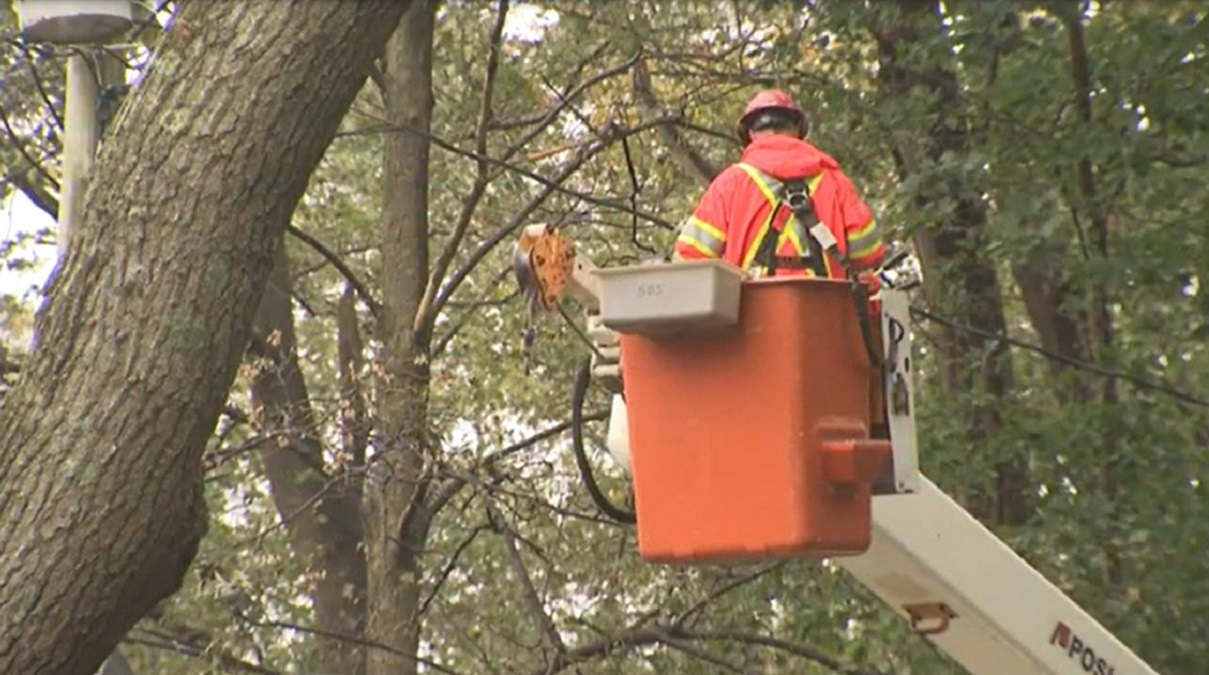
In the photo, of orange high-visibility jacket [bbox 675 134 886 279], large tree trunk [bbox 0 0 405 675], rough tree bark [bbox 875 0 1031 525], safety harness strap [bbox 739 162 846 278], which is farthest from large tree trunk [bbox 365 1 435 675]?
large tree trunk [bbox 0 0 405 675]

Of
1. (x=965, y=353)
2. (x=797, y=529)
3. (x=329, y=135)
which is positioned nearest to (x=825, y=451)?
(x=797, y=529)

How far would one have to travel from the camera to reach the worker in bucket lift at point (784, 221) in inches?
205

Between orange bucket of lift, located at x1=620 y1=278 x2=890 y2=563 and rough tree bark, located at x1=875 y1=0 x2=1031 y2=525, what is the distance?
4798mm

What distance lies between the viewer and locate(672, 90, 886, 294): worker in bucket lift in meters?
5.22

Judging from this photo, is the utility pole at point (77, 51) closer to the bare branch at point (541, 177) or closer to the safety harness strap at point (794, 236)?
the safety harness strap at point (794, 236)

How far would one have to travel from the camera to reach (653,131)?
36.1ft

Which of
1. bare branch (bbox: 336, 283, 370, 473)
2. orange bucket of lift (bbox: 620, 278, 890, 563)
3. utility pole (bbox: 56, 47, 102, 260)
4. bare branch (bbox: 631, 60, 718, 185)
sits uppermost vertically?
bare branch (bbox: 631, 60, 718, 185)

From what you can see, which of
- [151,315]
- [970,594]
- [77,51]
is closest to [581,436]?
[970,594]

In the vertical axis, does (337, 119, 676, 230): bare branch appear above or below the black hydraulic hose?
above

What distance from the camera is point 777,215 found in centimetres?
524

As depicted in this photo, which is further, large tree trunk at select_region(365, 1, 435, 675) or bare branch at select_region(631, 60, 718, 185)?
bare branch at select_region(631, 60, 718, 185)

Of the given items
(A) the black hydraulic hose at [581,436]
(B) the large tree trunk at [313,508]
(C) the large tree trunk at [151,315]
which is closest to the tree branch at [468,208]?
(B) the large tree trunk at [313,508]

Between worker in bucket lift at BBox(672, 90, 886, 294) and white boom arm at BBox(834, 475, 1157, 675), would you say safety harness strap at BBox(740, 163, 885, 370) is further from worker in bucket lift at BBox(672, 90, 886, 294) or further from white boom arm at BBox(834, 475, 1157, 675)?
white boom arm at BBox(834, 475, 1157, 675)

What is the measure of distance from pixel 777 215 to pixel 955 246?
17.0ft
